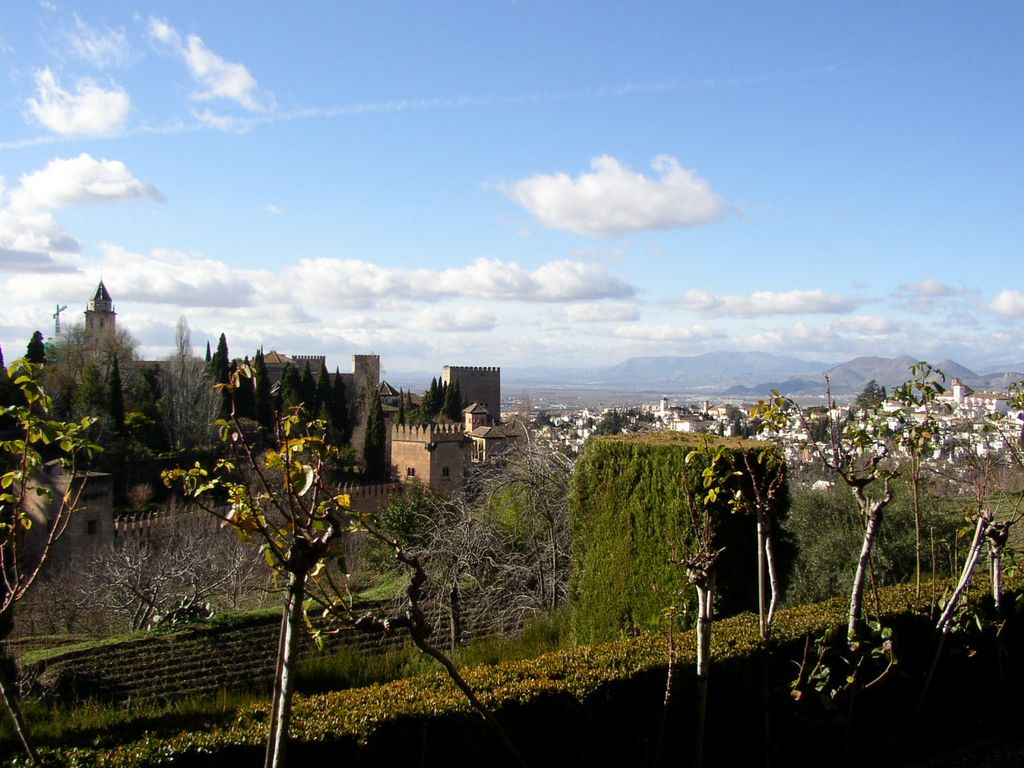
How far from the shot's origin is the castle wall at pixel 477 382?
→ 66.1 metres

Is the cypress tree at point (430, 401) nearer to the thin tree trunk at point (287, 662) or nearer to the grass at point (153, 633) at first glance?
the grass at point (153, 633)

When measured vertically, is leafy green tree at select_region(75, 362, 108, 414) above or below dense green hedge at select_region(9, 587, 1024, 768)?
above

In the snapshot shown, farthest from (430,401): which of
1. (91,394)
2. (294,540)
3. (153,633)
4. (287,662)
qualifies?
(294,540)

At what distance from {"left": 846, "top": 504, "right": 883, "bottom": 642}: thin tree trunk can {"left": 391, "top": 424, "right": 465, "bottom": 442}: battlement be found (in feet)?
111

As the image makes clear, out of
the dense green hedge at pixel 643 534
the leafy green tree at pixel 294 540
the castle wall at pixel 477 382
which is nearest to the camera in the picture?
the leafy green tree at pixel 294 540

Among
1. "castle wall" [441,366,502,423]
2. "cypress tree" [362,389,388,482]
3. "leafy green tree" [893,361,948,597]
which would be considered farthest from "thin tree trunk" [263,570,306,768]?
"castle wall" [441,366,502,423]

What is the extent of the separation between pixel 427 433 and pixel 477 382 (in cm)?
2864

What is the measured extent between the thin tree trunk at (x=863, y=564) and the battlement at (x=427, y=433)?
3392 cm

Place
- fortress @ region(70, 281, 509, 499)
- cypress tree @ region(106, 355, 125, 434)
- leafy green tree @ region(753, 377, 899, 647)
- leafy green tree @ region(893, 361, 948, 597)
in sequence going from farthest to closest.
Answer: fortress @ region(70, 281, 509, 499), cypress tree @ region(106, 355, 125, 434), leafy green tree @ region(893, 361, 948, 597), leafy green tree @ region(753, 377, 899, 647)

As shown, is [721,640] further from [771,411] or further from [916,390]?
[916,390]

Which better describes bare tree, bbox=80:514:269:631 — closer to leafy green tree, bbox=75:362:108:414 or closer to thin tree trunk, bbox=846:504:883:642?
leafy green tree, bbox=75:362:108:414

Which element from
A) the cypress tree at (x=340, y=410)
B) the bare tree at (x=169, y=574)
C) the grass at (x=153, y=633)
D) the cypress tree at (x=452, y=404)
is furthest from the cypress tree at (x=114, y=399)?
the grass at (x=153, y=633)

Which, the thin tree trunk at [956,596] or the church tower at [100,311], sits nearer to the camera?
the thin tree trunk at [956,596]

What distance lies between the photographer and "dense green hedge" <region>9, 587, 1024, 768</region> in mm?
3922
